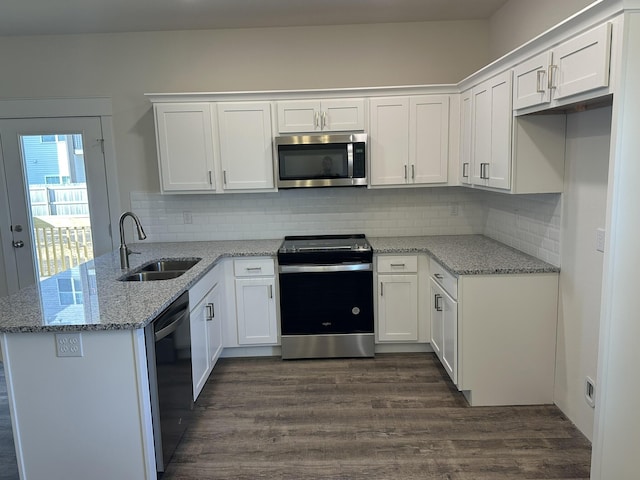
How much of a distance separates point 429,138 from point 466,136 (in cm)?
32

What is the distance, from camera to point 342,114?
3729mm

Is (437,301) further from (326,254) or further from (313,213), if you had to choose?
(313,213)

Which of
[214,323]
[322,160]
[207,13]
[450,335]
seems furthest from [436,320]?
[207,13]

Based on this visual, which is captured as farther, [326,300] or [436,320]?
[326,300]

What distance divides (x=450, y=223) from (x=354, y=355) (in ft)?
4.92

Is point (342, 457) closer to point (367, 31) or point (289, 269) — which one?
point (289, 269)

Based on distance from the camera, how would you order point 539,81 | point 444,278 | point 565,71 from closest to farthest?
point 565,71 → point 539,81 → point 444,278

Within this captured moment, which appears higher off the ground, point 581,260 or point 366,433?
point 581,260

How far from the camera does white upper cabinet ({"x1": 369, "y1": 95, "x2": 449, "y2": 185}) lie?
3.72 metres

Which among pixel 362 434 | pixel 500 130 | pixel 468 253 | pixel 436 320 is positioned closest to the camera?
pixel 362 434

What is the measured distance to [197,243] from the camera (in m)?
4.14

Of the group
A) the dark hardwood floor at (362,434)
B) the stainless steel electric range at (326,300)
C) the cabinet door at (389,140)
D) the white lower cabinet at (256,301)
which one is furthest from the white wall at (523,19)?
the white lower cabinet at (256,301)

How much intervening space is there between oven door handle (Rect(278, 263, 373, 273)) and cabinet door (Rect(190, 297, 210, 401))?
76cm

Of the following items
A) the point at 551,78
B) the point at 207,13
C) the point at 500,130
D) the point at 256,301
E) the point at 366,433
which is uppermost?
the point at 207,13
